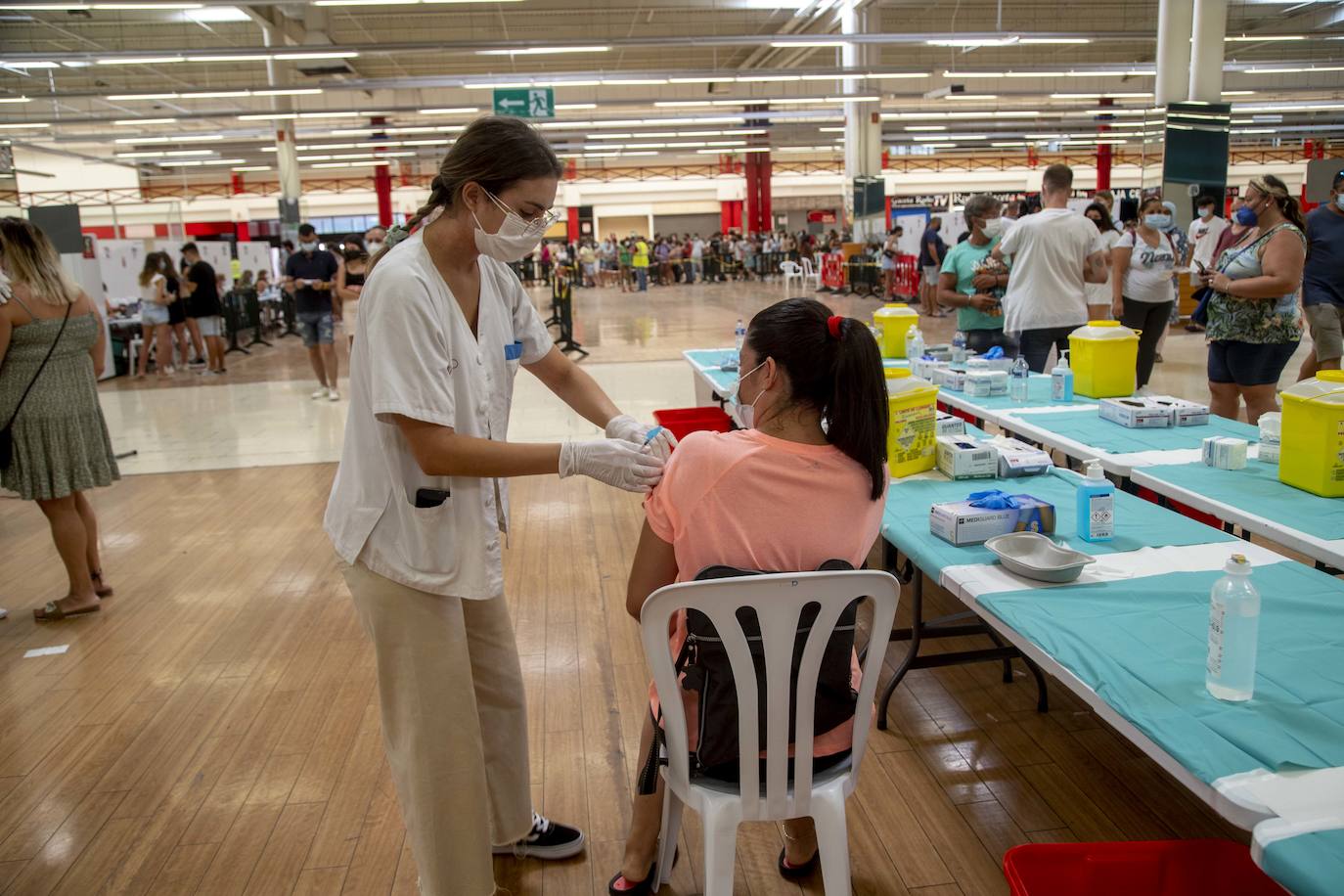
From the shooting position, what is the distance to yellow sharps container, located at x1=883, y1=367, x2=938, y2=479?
2721 millimetres

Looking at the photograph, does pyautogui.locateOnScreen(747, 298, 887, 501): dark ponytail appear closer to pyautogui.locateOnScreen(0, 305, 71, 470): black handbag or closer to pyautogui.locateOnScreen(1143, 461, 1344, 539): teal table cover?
pyautogui.locateOnScreen(1143, 461, 1344, 539): teal table cover

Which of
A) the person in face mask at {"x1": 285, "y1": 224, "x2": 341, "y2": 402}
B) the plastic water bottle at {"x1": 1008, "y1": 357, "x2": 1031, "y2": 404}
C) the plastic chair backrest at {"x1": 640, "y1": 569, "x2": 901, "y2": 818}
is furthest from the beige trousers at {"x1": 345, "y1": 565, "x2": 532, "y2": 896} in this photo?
the person in face mask at {"x1": 285, "y1": 224, "x2": 341, "y2": 402}

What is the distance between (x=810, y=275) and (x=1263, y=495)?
19.0 m

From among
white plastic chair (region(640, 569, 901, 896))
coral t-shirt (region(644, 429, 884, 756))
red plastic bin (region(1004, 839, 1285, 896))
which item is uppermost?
coral t-shirt (region(644, 429, 884, 756))

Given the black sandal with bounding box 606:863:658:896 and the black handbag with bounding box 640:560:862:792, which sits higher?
the black handbag with bounding box 640:560:862:792

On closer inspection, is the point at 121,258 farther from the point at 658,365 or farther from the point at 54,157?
the point at 54,157

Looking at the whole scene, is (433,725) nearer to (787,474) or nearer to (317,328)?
(787,474)

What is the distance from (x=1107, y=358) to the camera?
142 inches

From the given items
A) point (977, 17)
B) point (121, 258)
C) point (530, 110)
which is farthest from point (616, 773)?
point (977, 17)

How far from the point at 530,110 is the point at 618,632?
10.2 metres

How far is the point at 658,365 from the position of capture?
9.46 m

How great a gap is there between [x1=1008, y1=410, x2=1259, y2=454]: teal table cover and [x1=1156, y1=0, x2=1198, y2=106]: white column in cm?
819

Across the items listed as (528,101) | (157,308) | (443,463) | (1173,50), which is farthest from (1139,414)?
(528,101)

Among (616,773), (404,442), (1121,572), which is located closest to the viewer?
(404,442)
